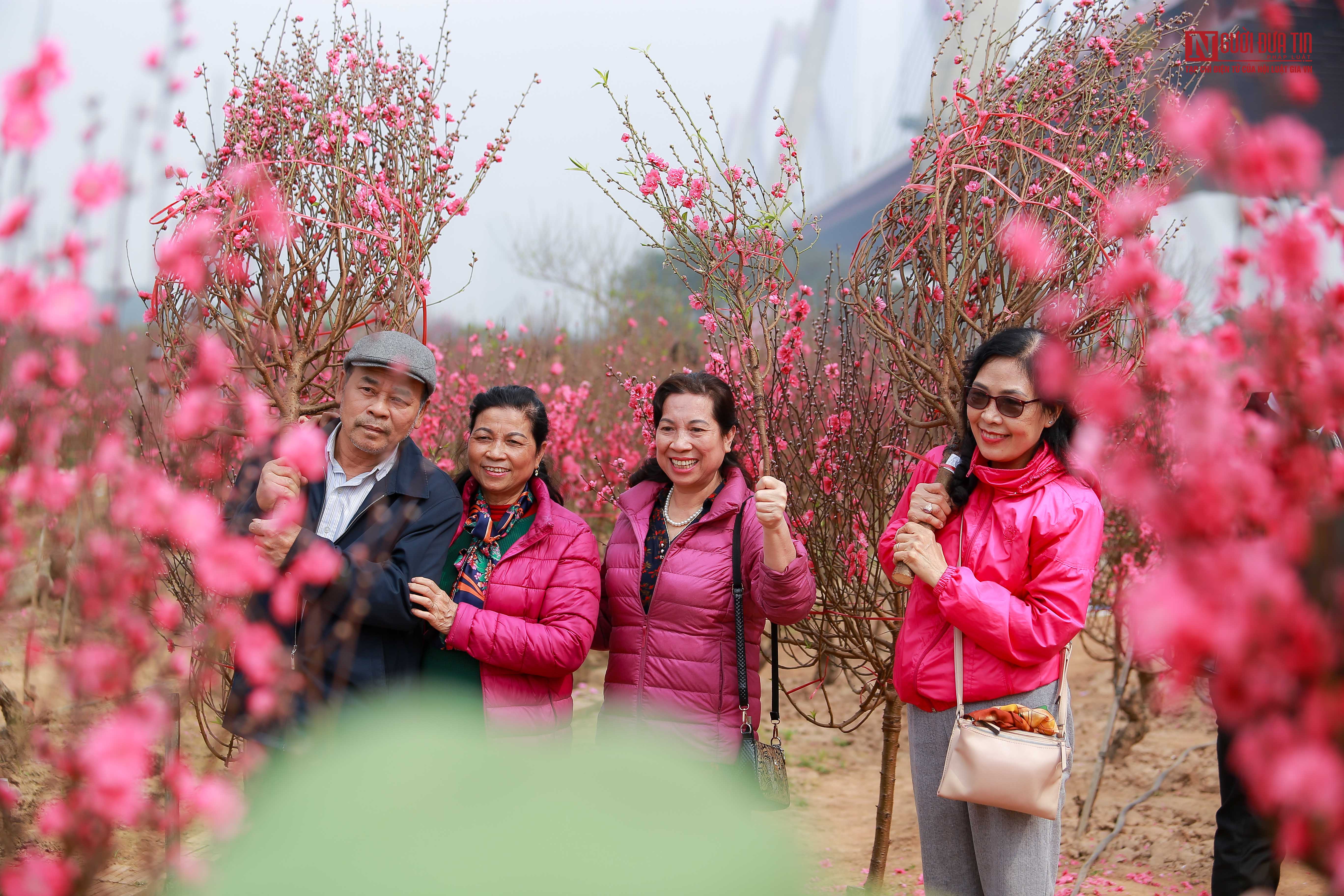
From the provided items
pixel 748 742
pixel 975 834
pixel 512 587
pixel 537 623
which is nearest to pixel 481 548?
pixel 512 587

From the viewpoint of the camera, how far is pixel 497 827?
0.58 m

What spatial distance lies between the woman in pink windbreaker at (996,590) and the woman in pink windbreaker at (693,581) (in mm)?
372

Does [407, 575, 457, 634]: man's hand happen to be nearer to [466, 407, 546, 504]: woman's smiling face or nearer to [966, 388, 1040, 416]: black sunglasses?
[466, 407, 546, 504]: woman's smiling face

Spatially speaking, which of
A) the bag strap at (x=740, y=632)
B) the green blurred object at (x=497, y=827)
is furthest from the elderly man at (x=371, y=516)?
the green blurred object at (x=497, y=827)

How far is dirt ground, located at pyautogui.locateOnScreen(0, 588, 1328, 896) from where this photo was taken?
14.0ft

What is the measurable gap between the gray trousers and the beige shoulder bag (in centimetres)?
7

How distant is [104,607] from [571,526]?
5.73 feet

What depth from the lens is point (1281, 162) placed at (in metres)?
0.80

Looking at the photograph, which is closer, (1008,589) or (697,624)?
(1008,589)

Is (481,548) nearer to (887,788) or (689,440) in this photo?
(689,440)

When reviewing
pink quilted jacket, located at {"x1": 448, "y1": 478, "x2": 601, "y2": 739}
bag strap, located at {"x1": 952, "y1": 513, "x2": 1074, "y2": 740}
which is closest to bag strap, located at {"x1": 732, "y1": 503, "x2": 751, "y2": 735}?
pink quilted jacket, located at {"x1": 448, "y1": 478, "x2": 601, "y2": 739}

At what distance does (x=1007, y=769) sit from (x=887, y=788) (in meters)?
1.64

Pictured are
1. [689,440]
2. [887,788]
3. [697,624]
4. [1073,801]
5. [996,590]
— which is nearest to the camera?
[996,590]

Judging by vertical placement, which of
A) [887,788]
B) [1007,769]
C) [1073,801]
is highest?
[1007,769]
